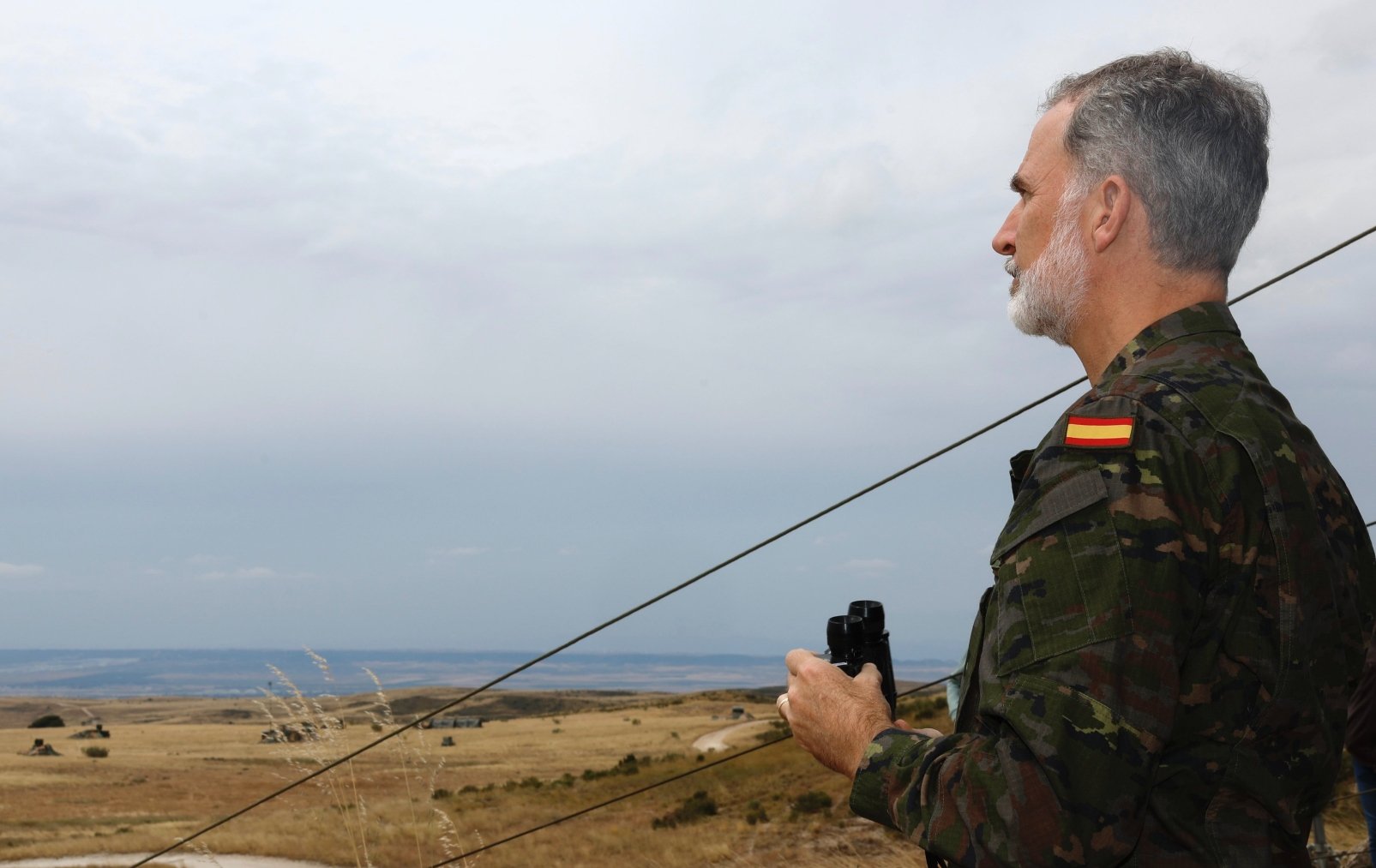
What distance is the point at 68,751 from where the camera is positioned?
4906cm

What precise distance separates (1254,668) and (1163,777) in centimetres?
22

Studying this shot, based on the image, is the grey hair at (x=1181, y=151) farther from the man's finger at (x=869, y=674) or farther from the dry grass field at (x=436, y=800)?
the dry grass field at (x=436, y=800)

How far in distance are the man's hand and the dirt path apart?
44.7m

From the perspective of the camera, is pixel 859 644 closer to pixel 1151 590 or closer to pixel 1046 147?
pixel 1151 590

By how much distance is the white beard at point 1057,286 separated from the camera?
7.02 ft

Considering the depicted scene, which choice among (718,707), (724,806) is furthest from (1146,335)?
(718,707)

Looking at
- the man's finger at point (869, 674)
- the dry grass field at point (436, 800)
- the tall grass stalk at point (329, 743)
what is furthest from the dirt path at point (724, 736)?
the man's finger at point (869, 674)

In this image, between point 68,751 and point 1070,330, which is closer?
point 1070,330

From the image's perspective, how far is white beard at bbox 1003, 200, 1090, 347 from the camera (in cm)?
214

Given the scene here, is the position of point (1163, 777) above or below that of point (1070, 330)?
below

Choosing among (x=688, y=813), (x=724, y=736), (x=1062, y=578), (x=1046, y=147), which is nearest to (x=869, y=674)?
(x=1062, y=578)

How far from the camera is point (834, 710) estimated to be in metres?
2.01

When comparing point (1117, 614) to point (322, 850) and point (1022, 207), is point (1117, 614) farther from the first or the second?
point (322, 850)

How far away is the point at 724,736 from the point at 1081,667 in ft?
182
